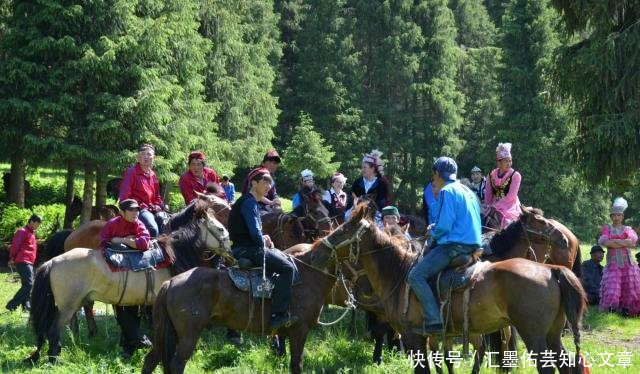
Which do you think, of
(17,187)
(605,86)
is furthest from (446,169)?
(17,187)

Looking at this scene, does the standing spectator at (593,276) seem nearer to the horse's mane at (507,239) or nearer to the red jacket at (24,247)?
the horse's mane at (507,239)

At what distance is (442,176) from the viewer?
806cm

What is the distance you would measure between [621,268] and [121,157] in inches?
512

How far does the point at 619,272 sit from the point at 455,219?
8.13 m

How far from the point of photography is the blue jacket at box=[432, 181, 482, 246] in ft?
25.8

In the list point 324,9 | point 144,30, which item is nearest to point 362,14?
point 324,9

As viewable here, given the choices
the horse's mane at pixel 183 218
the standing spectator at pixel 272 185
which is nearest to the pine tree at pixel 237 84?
the standing spectator at pixel 272 185

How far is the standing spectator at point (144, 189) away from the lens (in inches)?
441

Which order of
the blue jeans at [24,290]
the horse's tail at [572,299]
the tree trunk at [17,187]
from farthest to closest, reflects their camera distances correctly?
the tree trunk at [17,187]
the blue jeans at [24,290]
the horse's tail at [572,299]

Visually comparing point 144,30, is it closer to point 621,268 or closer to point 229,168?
point 229,168

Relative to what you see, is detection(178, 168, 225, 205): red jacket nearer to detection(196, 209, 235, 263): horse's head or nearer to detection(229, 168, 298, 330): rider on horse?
detection(196, 209, 235, 263): horse's head

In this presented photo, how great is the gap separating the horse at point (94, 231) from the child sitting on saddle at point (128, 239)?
2.20 feet

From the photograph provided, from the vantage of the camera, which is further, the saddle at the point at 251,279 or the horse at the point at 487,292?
the saddle at the point at 251,279

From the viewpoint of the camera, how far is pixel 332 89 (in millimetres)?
44438
